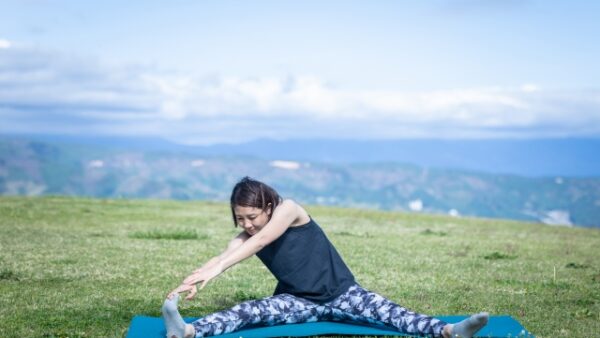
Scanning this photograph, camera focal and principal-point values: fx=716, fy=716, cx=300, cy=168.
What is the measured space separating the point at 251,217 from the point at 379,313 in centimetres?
261

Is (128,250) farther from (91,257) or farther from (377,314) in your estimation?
(377,314)

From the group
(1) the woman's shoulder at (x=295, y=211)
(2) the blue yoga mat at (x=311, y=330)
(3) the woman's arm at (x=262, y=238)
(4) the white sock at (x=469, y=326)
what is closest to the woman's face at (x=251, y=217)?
(3) the woman's arm at (x=262, y=238)

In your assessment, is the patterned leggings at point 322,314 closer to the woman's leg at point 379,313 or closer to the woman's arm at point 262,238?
the woman's leg at point 379,313

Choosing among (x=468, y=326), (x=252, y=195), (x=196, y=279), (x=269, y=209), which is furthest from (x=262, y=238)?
(x=468, y=326)

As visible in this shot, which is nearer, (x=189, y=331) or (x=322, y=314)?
(x=189, y=331)

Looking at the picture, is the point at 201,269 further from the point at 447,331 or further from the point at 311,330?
the point at 447,331

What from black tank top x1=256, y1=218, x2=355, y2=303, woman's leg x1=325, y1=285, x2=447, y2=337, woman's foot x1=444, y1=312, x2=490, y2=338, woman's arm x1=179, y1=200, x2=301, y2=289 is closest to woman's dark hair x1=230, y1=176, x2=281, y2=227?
woman's arm x1=179, y1=200, x2=301, y2=289

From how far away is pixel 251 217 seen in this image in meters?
11.1

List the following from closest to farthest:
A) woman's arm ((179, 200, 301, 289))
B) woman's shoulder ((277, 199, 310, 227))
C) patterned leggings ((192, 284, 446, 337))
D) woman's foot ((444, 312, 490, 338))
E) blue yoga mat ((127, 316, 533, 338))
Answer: woman's foot ((444, 312, 490, 338)), woman's arm ((179, 200, 301, 289)), patterned leggings ((192, 284, 446, 337)), woman's shoulder ((277, 199, 310, 227)), blue yoga mat ((127, 316, 533, 338))

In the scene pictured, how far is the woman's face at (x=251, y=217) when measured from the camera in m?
11.0

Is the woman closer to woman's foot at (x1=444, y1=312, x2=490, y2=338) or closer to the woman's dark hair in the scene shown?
the woman's dark hair

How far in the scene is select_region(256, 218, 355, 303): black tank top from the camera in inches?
461

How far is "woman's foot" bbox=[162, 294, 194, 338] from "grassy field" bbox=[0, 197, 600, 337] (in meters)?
1.66

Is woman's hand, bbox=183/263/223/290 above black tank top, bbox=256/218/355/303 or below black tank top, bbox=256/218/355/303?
above
